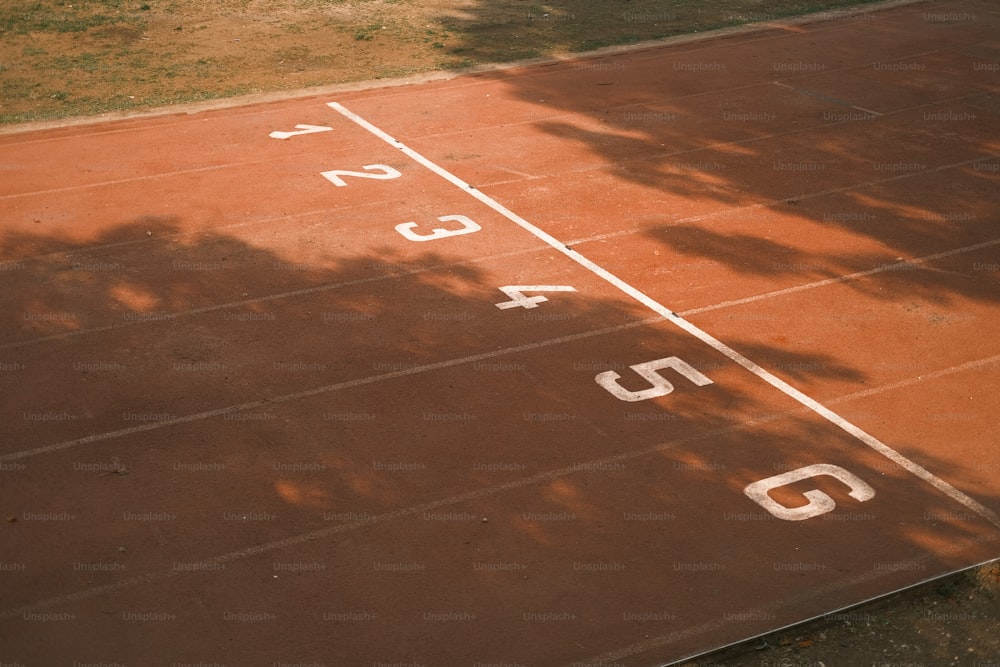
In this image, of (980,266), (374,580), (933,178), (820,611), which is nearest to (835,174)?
(933,178)

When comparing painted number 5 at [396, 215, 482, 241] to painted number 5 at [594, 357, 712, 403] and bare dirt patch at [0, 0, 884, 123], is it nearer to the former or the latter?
painted number 5 at [594, 357, 712, 403]

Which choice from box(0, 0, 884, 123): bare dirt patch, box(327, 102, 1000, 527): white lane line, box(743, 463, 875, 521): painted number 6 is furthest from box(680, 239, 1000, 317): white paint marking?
box(0, 0, 884, 123): bare dirt patch

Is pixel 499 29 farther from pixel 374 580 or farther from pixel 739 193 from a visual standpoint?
pixel 374 580

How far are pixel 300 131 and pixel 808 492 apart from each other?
10.5 metres

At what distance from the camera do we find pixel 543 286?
12258 mm

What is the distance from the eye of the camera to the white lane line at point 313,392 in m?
9.61

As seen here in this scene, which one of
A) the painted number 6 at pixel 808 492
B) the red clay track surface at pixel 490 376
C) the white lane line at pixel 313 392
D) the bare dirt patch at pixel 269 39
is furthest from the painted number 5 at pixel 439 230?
the bare dirt patch at pixel 269 39

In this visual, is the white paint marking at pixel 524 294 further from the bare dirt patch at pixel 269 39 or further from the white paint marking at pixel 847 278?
the bare dirt patch at pixel 269 39

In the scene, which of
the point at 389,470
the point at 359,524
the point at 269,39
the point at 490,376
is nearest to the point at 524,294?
the point at 490,376

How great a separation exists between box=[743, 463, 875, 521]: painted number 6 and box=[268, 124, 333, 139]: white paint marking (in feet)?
32.9

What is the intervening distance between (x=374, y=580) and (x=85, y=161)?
395 inches

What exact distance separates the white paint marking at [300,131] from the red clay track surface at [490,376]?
0.08 meters

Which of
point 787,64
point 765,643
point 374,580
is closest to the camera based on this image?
point 765,643

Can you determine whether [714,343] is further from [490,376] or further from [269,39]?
[269,39]
